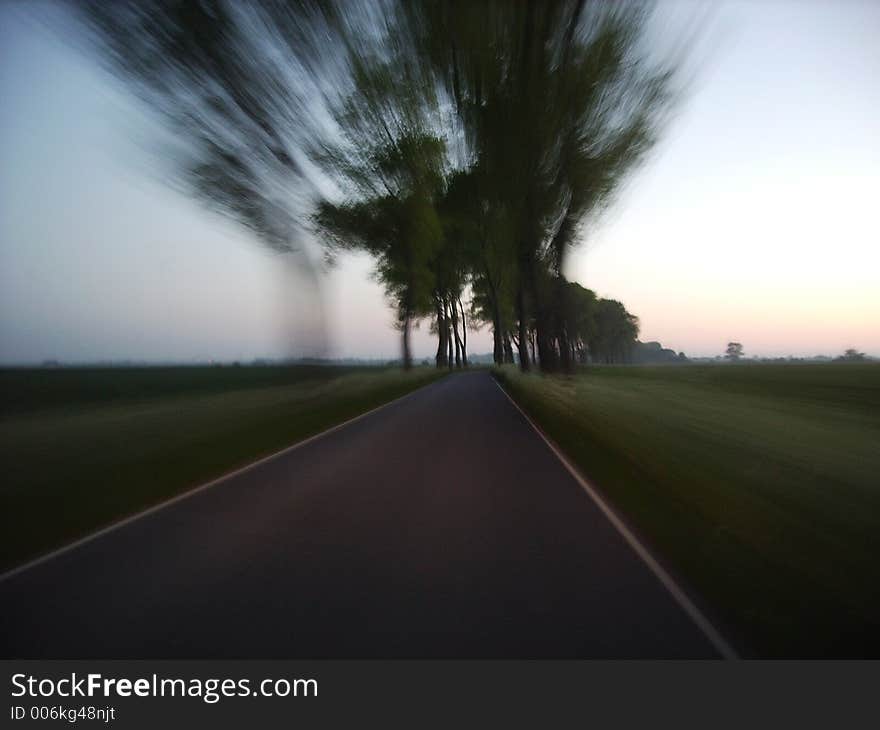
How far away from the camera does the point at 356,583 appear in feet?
13.9

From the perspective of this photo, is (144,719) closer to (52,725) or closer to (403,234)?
(52,725)

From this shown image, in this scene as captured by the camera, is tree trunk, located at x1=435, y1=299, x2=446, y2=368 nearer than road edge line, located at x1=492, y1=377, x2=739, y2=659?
No

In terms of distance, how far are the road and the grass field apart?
894mm

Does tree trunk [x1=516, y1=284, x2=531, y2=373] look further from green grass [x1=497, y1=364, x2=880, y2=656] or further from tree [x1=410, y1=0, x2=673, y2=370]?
A: green grass [x1=497, y1=364, x2=880, y2=656]

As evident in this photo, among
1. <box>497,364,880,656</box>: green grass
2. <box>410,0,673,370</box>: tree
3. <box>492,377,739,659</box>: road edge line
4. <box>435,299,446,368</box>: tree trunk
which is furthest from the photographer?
<box>435,299,446,368</box>: tree trunk

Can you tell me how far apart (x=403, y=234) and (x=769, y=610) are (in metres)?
33.3

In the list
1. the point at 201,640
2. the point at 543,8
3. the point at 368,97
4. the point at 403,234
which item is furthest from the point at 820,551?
the point at 403,234

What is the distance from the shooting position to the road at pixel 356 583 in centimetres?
331

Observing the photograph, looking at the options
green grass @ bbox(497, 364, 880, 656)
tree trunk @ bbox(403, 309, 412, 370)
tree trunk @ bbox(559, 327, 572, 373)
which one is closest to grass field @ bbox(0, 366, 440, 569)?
green grass @ bbox(497, 364, 880, 656)

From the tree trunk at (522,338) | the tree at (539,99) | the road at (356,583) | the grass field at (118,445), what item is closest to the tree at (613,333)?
the tree trunk at (522,338)

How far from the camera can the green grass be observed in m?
3.60

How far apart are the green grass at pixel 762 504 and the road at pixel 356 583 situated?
51 cm

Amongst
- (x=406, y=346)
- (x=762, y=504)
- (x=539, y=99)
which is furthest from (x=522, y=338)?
(x=762, y=504)

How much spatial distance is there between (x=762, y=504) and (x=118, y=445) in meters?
11.2
